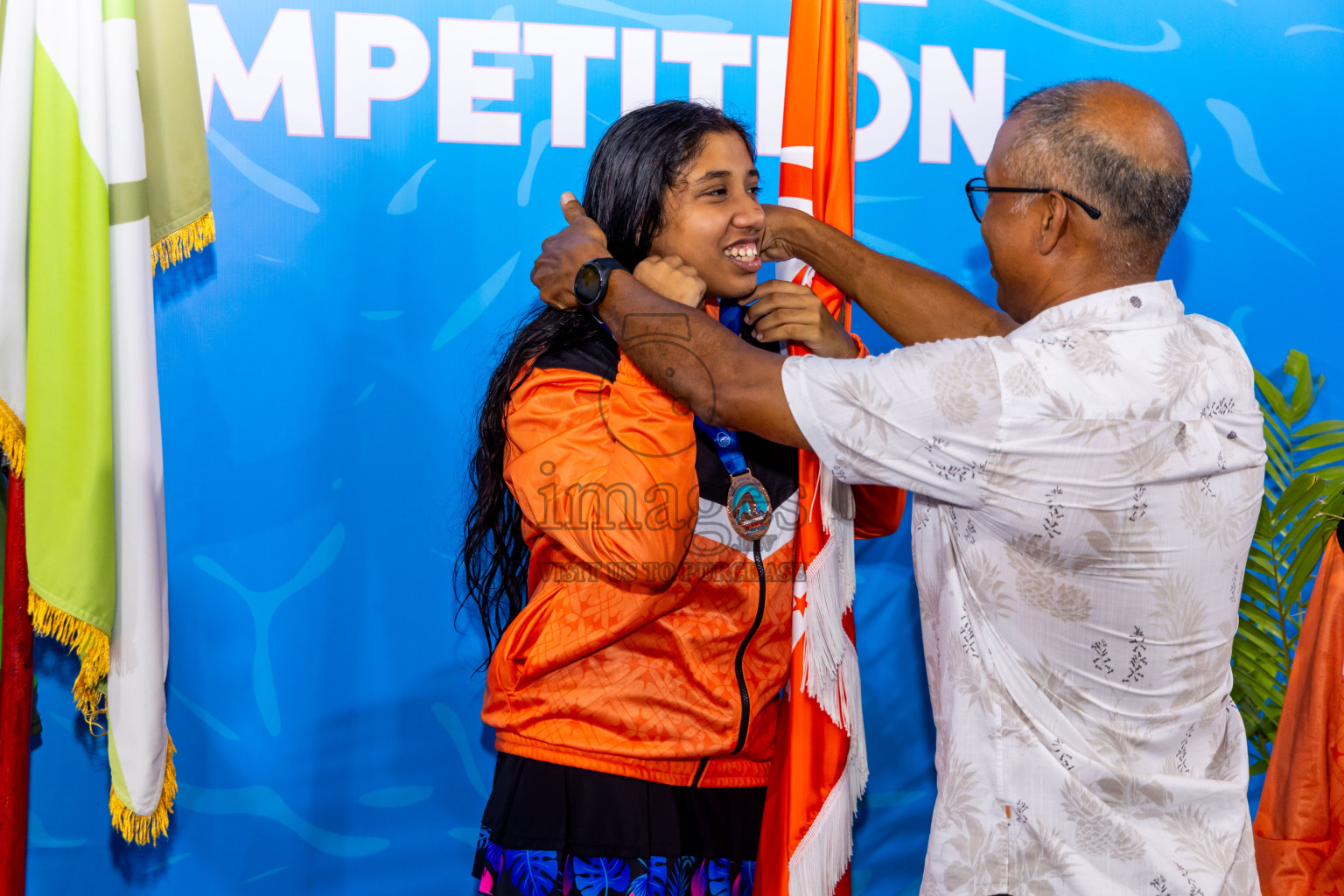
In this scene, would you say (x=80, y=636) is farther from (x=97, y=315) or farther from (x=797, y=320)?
(x=797, y=320)

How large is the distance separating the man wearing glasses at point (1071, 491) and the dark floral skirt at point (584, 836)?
38 cm

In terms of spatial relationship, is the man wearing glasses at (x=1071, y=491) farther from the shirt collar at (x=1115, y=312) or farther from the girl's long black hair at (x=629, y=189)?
the girl's long black hair at (x=629, y=189)

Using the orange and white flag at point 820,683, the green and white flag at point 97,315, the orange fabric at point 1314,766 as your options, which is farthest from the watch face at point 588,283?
the orange fabric at point 1314,766

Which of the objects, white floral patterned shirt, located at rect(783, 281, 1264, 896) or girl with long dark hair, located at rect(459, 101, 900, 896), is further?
girl with long dark hair, located at rect(459, 101, 900, 896)

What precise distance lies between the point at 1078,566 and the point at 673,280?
2.32 feet

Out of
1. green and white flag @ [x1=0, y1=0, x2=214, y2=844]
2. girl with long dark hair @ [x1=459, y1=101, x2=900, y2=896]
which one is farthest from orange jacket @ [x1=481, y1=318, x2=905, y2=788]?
green and white flag @ [x1=0, y1=0, x2=214, y2=844]

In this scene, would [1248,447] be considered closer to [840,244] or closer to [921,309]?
[921,309]

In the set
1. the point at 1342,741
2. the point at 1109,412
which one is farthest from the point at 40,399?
the point at 1342,741

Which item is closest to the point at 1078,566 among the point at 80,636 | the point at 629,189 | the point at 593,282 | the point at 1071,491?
the point at 1071,491

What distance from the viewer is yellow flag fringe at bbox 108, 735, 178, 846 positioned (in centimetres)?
203

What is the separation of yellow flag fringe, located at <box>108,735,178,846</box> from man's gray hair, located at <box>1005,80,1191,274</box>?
1989 millimetres

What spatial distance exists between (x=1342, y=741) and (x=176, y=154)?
98.5 inches

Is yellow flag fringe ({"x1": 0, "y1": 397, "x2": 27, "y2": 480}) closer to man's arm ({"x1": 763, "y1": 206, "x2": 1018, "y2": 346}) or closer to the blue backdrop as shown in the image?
the blue backdrop

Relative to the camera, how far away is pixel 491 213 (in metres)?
2.42
